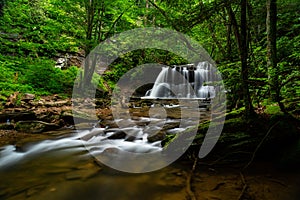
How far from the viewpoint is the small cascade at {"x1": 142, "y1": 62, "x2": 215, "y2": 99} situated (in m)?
13.0

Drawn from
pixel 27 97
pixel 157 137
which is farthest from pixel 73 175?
pixel 27 97

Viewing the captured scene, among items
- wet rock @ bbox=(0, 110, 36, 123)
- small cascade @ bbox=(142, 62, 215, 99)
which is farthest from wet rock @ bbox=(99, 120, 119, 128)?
small cascade @ bbox=(142, 62, 215, 99)

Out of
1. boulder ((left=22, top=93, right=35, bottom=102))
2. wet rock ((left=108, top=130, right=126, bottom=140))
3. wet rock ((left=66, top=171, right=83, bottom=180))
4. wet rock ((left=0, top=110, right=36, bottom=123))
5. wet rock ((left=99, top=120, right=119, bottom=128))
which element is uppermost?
boulder ((left=22, top=93, right=35, bottom=102))

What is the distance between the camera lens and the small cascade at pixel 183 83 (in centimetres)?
1299

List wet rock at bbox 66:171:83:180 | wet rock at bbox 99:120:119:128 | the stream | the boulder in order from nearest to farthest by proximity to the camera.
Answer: the stream → wet rock at bbox 66:171:83:180 → wet rock at bbox 99:120:119:128 → the boulder

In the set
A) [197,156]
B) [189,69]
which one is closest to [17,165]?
[197,156]

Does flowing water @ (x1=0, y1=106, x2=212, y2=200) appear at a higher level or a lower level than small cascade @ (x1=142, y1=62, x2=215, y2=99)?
lower

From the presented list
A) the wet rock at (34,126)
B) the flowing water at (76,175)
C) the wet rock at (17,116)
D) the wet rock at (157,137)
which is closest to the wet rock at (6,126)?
the wet rock at (34,126)

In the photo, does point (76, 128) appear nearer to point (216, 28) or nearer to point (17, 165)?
point (17, 165)

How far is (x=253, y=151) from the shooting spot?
297 centimetres

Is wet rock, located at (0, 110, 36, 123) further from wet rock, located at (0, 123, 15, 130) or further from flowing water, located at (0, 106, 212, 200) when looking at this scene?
flowing water, located at (0, 106, 212, 200)

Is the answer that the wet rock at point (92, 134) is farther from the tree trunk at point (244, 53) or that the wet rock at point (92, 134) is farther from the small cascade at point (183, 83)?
the small cascade at point (183, 83)

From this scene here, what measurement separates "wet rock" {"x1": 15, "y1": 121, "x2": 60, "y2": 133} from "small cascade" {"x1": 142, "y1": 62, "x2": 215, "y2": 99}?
29.4 feet

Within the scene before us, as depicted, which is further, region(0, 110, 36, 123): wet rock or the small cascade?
the small cascade
